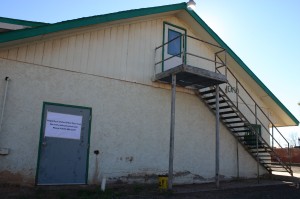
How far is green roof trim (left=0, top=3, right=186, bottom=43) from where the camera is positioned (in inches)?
344

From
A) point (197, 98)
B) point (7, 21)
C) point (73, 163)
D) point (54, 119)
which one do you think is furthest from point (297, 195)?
point (7, 21)

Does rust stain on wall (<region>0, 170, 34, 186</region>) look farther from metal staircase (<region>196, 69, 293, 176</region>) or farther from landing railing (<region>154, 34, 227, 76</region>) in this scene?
metal staircase (<region>196, 69, 293, 176</region>)

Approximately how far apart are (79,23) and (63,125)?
10.9 ft

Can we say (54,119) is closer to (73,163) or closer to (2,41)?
(73,163)

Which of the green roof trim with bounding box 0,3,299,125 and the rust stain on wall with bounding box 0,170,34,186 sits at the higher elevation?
the green roof trim with bounding box 0,3,299,125

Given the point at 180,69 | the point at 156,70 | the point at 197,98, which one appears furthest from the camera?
the point at 197,98

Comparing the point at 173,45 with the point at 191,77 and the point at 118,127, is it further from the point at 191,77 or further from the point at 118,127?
the point at 118,127

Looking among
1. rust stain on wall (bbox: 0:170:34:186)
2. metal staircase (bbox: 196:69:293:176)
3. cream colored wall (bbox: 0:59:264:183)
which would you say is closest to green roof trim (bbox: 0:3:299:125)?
metal staircase (bbox: 196:69:293:176)

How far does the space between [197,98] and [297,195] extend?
5338mm

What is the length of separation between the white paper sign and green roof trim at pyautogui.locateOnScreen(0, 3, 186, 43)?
99.2 inches

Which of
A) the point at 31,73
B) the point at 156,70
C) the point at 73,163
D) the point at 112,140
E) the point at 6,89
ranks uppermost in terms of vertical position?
the point at 156,70

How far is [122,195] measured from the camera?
898 centimetres

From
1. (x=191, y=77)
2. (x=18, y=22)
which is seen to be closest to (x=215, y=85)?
(x=191, y=77)

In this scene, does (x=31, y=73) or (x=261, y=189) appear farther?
(x=261, y=189)
